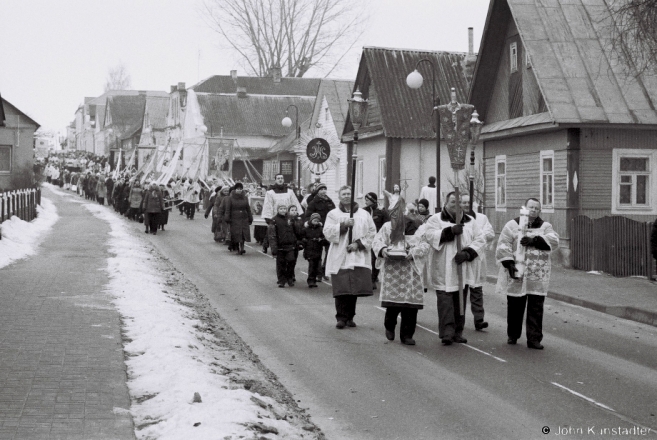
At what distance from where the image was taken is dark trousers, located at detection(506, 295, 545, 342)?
10.8 meters

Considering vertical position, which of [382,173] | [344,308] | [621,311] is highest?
[382,173]

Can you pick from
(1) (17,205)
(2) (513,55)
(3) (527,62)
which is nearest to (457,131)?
(3) (527,62)

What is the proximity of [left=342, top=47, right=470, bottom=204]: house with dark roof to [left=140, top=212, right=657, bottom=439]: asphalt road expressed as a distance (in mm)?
19114

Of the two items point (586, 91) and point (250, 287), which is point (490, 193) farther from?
point (250, 287)

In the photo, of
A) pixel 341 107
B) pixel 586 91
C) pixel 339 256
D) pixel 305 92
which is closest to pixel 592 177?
pixel 586 91

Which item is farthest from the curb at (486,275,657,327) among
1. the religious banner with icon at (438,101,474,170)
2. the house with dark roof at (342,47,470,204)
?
the house with dark roof at (342,47,470,204)

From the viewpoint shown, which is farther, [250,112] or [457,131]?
[250,112]

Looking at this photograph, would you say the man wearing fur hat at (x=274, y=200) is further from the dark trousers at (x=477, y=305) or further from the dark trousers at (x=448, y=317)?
the dark trousers at (x=448, y=317)

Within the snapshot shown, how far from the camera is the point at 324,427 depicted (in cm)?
727

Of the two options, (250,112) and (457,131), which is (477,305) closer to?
(457,131)

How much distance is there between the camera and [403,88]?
114 ft

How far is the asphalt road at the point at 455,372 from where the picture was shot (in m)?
7.33

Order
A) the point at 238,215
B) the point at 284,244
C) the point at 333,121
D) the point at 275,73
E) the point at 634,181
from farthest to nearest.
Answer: the point at 275,73, the point at 333,121, the point at 238,215, the point at 634,181, the point at 284,244

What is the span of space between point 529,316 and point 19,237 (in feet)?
55.8
